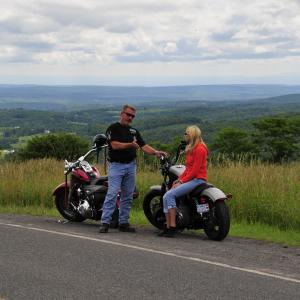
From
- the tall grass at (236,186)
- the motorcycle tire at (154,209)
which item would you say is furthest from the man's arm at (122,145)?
the tall grass at (236,186)

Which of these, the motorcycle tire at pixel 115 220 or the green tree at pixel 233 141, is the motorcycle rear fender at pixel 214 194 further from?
the green tree at pixel 233 141

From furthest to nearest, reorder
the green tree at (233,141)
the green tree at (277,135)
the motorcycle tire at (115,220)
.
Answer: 1. the green tree at (233,141)
2. the green tree at (277,135)
3. the motorcycle tire at (115,220)

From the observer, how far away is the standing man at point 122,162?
895cm

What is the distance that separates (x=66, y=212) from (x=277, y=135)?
6038 centimetres

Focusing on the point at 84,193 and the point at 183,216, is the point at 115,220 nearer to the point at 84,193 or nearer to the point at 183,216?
the point at 84,193

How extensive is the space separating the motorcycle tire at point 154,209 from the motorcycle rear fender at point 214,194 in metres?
1.09

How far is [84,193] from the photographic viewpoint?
32.7 feet

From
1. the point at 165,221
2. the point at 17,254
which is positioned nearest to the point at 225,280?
the point at 17,254

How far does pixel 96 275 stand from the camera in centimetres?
608

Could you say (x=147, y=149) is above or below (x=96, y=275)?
above

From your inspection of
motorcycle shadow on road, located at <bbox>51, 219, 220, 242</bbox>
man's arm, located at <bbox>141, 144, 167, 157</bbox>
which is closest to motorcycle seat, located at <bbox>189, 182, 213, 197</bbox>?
motorcycle shadow on road, located at <bbox>51, 219, 220, 242</bbox>

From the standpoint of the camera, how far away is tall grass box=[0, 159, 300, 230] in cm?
1034

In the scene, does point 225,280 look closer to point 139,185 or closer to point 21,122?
point 139,185

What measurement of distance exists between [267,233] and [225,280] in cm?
362
